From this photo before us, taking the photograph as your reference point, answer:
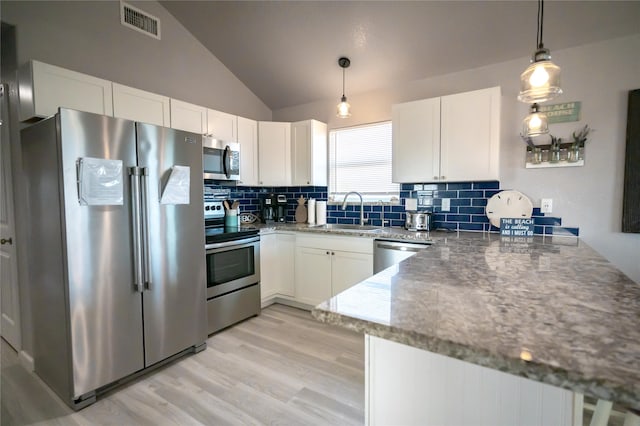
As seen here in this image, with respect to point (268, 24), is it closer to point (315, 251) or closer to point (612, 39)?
point (315, 251)

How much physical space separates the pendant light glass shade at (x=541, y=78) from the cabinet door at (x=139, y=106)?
2.70 m

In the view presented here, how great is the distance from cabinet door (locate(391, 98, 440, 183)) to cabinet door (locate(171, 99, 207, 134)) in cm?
191

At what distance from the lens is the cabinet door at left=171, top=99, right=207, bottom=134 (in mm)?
2793

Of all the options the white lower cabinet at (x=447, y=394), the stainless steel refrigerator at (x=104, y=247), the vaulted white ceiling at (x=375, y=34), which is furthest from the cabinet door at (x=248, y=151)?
the white lower cabinet at (x=447, y=394)

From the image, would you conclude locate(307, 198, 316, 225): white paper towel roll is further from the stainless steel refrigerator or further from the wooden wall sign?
the wooden wall sign

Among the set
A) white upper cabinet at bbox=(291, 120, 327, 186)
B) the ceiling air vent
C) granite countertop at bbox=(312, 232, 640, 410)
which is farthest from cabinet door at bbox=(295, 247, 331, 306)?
the ceiling air vent

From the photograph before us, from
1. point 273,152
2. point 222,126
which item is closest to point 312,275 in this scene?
point 273,152

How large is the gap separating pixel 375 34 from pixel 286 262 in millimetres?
2445

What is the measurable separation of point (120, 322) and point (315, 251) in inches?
70.7

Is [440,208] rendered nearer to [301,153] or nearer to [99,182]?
[301,153]

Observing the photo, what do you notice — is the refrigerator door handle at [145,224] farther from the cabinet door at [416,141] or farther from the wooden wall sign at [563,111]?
the wooden wall sign at [563,111]

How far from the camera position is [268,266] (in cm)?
331

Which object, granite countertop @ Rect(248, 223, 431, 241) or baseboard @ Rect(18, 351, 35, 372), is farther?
granite countertop @ Rect(248, 223, 431, 241)

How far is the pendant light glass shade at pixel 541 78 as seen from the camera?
138cm
